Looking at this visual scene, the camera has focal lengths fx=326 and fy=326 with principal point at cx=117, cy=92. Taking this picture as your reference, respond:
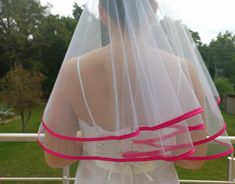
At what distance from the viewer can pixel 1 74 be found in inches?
612

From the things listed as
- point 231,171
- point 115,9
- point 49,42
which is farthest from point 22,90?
point 115,9

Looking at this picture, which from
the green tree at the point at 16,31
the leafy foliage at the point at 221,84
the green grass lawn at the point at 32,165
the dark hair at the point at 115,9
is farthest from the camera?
the green tree at the point at 16,31

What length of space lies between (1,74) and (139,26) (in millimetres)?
15875

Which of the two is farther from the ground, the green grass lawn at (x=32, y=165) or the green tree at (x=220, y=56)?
the green tree at (x=220, y=56)

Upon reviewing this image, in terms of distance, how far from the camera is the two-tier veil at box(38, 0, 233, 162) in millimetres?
689

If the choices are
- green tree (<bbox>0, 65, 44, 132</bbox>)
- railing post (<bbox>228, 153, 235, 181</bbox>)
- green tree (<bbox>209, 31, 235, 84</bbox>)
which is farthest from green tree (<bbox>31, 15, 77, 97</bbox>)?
railing post (<bbox>228, 153, 235, 181</bbox>)

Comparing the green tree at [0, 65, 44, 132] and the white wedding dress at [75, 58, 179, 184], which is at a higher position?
the white wedding dress at [75, 58, 179, 184]

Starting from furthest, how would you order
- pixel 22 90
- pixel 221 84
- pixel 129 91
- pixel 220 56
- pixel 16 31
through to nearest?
pixel 16 31
pixel 22 90
pixel 220 56
pixel 221 84
pixel 129 91

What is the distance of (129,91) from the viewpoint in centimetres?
69

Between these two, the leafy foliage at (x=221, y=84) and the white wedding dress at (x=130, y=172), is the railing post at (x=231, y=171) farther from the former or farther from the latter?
the white wedding dress at (x=130, y=172)

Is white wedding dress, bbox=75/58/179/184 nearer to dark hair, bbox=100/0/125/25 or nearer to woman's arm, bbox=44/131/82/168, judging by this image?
woman's arm, bbox=44/131/82/168

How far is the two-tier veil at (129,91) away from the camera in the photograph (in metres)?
0.69

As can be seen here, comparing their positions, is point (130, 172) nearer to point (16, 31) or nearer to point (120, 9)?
point (120, 9)

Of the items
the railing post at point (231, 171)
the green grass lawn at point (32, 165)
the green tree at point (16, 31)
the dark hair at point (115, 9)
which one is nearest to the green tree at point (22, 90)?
the green grass lawn at point (32, 165)
